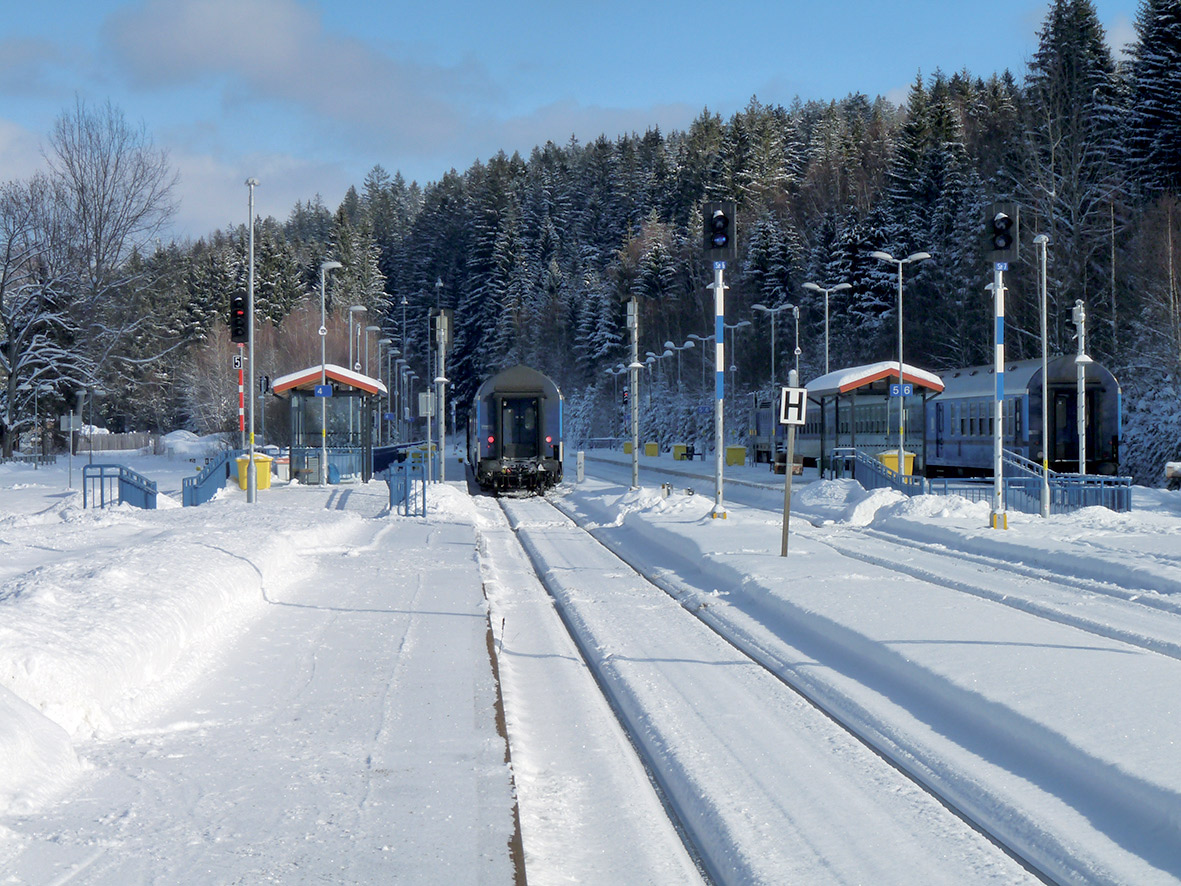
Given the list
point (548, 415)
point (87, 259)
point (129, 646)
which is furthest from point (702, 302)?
point (129, 646)

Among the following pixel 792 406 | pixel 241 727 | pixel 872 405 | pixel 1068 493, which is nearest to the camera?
pixel 241 727

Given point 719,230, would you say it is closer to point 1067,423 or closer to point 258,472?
point 258,472

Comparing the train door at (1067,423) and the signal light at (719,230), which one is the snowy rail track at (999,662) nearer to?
the signal light at (719,230)

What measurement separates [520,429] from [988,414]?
16.4 m

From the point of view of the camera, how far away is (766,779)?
245 inches

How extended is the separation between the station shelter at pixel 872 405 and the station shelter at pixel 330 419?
615 inches

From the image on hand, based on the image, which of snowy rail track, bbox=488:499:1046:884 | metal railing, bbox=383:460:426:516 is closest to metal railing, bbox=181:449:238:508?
metal railing, bbox=383:460:426:516

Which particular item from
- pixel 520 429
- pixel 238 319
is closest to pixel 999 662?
pixel 238 319

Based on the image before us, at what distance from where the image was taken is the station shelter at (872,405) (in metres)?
36.7

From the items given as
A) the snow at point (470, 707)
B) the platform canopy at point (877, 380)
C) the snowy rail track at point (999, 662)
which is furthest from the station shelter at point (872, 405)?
the snow at point (470, 707)

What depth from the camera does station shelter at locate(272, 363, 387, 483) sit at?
3603 centimetres

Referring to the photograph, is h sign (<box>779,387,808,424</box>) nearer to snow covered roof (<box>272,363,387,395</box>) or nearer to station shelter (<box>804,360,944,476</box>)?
station shelter (<box>804,360,944,476</box>)

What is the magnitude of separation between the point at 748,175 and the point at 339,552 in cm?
9185

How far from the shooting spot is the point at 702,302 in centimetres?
9469
